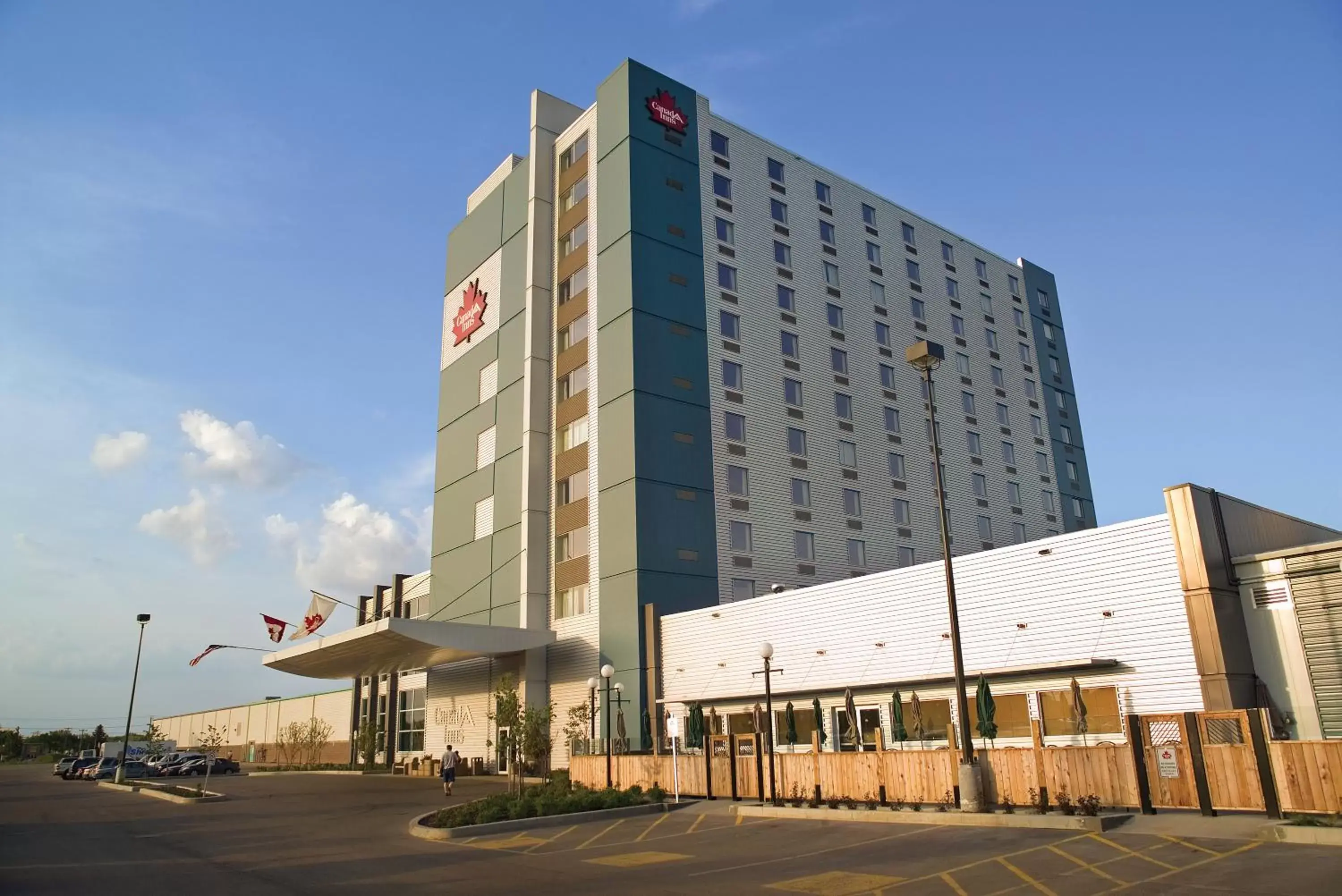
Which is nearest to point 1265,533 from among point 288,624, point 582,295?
point 582,295

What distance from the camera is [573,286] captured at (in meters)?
52.1

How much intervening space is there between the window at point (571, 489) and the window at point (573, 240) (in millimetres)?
13488

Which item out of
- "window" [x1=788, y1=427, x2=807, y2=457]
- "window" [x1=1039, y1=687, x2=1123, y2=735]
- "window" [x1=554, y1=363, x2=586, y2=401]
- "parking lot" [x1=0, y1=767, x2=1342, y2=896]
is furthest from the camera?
"window" [x1=788, y1=427, x2=807, y2=457]

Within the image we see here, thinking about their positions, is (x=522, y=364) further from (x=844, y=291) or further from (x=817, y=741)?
(x=817, y=741)

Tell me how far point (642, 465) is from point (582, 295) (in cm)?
1230

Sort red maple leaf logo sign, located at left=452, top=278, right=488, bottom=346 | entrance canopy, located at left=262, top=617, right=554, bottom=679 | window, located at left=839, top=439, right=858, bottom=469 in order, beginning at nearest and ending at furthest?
entrance canopy, located at left=262, top=617, right=554, bottom=679 < window, located at left=839, top=439, right=858, bottom=469 < red maple leaf logo sign, located at left=452, top=278, right=488, bottom=346

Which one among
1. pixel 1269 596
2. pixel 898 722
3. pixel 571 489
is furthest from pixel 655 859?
pixel 571 489

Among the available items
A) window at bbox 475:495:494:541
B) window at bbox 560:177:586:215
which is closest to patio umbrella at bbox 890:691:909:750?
window at bbox 475:495:494:541

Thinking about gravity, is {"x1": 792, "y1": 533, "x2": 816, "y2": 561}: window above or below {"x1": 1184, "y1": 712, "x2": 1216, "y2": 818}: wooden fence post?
above

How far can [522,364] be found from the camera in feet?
173

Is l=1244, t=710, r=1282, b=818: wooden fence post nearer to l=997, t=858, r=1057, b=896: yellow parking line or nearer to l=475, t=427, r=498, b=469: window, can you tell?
l=997, t=858, r=1057, b=896: yellow parking line

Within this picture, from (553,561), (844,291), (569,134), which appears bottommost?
(553,561)

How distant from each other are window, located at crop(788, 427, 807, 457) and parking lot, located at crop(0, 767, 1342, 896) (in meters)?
26.2

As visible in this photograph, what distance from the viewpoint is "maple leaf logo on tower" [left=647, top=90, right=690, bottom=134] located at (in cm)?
5056
